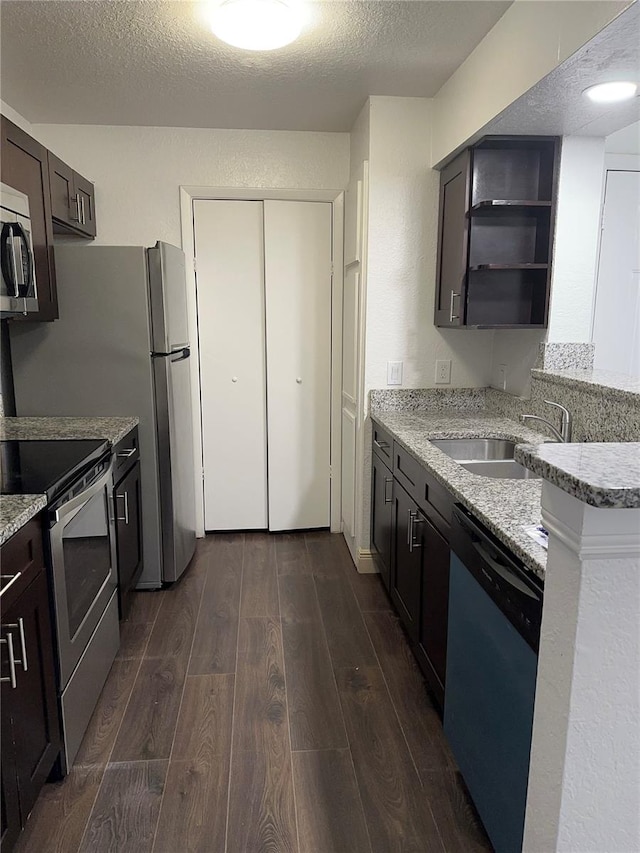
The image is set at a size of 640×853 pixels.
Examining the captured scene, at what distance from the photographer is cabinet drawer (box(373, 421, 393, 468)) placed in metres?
2.64

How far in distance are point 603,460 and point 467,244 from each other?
194 centimetres

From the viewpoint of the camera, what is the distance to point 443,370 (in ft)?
10.1

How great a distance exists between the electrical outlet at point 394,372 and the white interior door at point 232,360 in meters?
0.91

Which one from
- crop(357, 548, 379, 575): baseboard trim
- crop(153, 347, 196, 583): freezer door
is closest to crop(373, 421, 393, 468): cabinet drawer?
crop(357, 548, 379, 575): baseboard trim

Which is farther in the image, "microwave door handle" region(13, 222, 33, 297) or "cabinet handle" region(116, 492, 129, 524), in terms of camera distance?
"cabinet handle" region(116, 492, 129, 524)

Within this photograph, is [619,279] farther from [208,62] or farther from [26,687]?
[26,687]

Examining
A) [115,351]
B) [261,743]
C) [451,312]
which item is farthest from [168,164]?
[261,743]

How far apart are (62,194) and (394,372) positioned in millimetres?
1841

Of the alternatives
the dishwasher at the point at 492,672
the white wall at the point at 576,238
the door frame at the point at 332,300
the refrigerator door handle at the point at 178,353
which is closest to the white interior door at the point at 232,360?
the door frame at the point at 332,300

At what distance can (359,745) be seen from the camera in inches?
75.4

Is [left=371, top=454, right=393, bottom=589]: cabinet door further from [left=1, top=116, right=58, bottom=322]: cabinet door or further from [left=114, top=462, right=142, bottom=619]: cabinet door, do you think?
[left=1, top=116, right=58, bottom=322]: cabinet door

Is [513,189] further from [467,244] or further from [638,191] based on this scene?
[638,191]

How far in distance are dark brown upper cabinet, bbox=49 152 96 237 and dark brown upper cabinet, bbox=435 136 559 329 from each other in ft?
6.03

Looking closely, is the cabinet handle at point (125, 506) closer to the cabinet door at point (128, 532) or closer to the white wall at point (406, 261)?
the cabinet door at point (128, 532)
